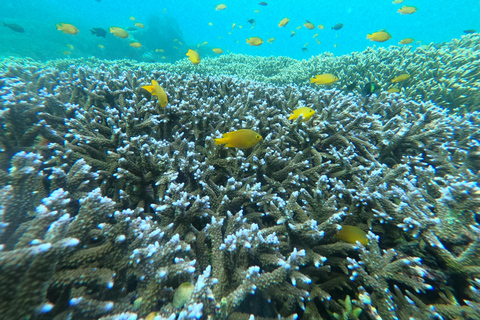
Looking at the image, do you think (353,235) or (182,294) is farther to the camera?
(353,235)

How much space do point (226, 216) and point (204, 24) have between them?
120823mm

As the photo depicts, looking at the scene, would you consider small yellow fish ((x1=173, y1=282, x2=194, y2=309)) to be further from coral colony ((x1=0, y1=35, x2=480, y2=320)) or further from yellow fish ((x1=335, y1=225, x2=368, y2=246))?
yellow fish ((x1=335, y1=225, x2=368, y2=246))

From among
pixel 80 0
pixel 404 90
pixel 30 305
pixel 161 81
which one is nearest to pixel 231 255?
pixel 30 305

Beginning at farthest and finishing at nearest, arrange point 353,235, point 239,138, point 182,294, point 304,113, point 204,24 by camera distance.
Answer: point 204,24 < point 304,113 < point 239,138 < point 353,235 < point 182,294

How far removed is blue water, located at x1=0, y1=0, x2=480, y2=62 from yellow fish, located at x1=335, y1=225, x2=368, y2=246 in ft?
51.5

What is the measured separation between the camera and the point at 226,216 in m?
2.33

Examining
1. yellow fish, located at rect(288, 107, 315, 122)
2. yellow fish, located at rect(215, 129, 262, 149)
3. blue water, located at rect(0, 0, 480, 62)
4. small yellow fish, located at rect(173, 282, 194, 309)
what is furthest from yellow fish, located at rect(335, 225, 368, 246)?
blue water, located at rect(0, 0, 480, 62)

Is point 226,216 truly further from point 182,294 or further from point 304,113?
point 304,113

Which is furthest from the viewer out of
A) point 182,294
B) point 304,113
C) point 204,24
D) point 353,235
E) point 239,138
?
point 204,24

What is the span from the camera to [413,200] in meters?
2.18

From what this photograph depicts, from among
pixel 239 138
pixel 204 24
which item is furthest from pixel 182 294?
pixel 204 24

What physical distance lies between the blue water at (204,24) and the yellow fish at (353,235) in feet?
51.5

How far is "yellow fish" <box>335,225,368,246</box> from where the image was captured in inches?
79.0

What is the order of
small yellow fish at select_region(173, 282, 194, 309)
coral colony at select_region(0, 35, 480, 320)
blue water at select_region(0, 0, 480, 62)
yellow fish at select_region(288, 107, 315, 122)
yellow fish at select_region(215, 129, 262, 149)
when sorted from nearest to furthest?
1. coral colony at select_region(0, 35, 480, 320)
2. small yellow fish at select_region(173, 282, 194, 309)
3. yellow fish at select_region(215, 129, 262, 149)
4. yellow fish at select_region(288, 107, 315, 122)
5. blue water at select_region(0, 0, 480, 62)
